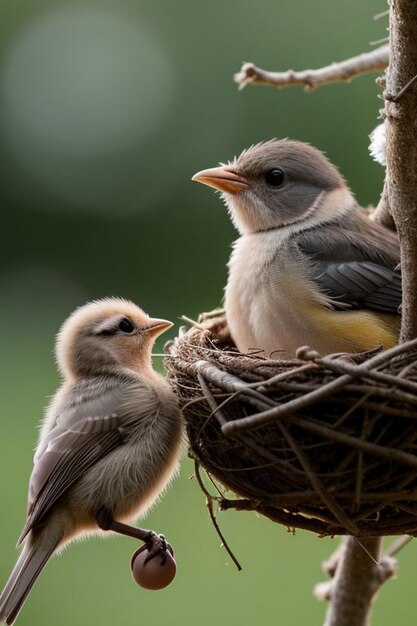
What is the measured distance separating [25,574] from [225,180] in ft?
5.17

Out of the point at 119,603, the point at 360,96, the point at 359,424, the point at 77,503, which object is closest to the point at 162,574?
the point at 77,503

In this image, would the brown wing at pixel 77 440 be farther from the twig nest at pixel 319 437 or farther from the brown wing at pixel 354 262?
the brown wing at pixel 354 262

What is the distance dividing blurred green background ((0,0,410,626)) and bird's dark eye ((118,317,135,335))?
4.30ft

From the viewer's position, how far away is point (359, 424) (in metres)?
3.14

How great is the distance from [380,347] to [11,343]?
299cm

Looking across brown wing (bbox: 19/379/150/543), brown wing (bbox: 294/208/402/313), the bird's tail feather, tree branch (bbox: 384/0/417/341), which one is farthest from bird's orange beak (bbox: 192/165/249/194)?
the bird's tail feather

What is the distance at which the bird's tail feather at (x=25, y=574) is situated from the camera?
3283 mm

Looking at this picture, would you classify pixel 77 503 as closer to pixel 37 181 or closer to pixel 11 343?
pixel 11 343

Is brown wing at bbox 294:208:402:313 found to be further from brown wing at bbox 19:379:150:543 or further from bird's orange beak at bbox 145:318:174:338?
brown wing at bbox 19:379:150:543

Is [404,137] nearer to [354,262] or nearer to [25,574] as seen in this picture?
[354,262]

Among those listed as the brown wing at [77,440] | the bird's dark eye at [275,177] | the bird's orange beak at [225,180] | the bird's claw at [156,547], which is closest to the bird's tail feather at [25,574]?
the brown wing at [77,440]

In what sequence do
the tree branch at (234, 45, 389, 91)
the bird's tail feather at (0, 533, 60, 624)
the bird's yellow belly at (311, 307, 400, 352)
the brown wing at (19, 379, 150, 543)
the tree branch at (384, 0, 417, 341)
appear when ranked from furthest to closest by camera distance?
the tree branch at (234, 45, 389, 91)
the bird's yellow belly at (311, 307, 400, 352)
the brown wing at (19, 379, 150, 543)
the bird's tail feather at (0, 533, 60, 624)
the tree branch at (384, 0, 417, 341)

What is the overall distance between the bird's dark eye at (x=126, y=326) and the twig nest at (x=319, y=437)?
699 millimetres

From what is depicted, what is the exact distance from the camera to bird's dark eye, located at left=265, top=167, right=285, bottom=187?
4.27 metres
